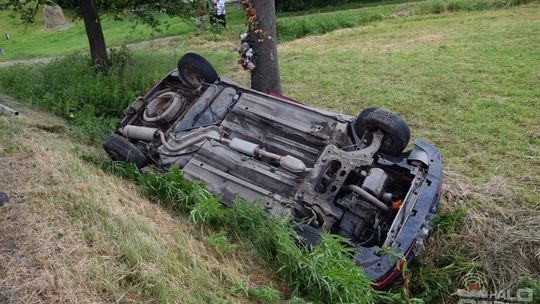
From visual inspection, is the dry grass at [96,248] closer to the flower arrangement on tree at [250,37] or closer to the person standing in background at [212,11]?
the flower arrangement on tree at [250,37]

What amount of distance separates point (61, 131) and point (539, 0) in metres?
16.0

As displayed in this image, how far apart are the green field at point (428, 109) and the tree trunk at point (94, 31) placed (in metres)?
0.39

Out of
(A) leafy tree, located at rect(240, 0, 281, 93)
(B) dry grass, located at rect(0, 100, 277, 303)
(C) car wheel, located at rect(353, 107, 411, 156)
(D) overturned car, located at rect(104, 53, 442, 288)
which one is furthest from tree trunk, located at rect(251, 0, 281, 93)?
(B) dry grass, located at rect(0, 100, 277, 303)

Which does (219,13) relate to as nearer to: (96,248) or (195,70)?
(195,70)

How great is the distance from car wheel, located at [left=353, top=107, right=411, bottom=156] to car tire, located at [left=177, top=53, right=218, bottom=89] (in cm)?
204

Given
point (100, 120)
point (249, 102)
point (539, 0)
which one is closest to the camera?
point (249, 102)

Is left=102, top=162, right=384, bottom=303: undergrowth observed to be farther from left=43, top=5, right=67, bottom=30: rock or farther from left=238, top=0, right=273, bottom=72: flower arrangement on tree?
left=43, top=5, right=67, bottom=30: rock

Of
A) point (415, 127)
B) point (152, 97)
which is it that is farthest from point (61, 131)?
point (415, 127)

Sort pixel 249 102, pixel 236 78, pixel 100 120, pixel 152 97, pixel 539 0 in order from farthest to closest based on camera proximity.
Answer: pixel 539 0
pixel 236 78
pixel 100 120
pixel 152 97
pixel 249 102

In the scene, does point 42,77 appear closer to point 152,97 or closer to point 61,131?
point 61,131

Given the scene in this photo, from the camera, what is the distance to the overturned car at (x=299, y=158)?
A: 446 cm

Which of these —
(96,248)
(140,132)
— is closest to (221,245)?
(96,248)

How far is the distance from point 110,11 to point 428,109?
6.28 meters

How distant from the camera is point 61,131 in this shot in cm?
699
